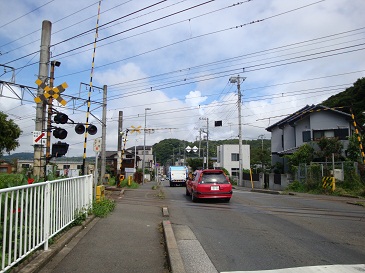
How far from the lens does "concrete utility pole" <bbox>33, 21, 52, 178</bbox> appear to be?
44.2 ft

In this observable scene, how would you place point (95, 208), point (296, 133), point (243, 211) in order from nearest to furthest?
point (95, 208)
point (243, 211)
point (296, 133)

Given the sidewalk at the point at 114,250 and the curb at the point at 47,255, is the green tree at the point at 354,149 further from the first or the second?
the curb at the point at 47,255

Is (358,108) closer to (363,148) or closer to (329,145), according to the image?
(329,145)

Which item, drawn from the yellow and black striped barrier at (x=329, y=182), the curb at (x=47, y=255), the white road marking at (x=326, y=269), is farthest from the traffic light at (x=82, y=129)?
the yellow and black striped barrier at (x=329, y=182)

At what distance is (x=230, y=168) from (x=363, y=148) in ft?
139

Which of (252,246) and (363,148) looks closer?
(252,246)

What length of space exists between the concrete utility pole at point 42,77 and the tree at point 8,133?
19.5 metres

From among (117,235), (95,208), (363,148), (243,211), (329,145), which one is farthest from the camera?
(329,145)

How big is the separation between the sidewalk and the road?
2.71 ft

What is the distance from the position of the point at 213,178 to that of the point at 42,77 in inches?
336

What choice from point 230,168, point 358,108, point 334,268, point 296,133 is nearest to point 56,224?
point 334,268

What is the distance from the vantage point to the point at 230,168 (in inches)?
2527

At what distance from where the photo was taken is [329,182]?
2016 centimetres

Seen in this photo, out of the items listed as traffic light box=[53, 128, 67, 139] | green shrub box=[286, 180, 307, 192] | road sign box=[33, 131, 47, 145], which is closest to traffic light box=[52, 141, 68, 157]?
traffic light box=[53, 128, 67, 139]
